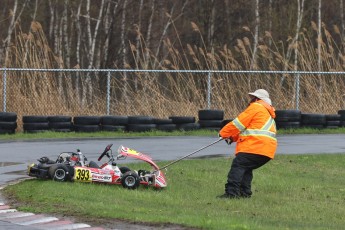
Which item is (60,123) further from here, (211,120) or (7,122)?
(211,120)

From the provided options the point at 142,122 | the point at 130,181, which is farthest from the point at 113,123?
the point at 130,181

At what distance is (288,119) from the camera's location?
27109 mm

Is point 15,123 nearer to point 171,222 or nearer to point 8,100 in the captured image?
point 8,100

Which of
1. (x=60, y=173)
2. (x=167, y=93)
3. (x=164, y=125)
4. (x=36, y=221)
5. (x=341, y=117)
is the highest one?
(x=167, y=93)

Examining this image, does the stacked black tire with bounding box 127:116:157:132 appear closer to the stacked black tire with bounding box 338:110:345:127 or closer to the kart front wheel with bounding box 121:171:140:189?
the stacked black tire with bounding box 338:110:345:127

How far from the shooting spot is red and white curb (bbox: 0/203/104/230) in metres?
11.1

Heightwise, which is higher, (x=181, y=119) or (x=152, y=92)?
(x=152, y=92)

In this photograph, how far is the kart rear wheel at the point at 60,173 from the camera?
14523mm

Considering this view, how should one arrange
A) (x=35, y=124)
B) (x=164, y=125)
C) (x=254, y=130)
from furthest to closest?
(x=164, y=125), (x=35, y=124), (x=254, y=130)

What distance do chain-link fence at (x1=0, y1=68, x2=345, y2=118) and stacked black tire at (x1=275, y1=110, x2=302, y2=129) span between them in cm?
168

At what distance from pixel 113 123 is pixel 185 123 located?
2.06 metres

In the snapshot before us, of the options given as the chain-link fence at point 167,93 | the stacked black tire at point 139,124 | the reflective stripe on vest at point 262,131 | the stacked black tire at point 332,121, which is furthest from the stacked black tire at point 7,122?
the reflective stripe on vest at point 262,131

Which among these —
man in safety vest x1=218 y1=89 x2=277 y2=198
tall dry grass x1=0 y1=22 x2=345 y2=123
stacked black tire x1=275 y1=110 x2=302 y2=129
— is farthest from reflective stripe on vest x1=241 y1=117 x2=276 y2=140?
tall dry grass x1=0 y1=22 x2=345 y2=123

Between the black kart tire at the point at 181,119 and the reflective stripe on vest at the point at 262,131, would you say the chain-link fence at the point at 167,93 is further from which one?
the reflective stripe on vest at the point at 262,131
